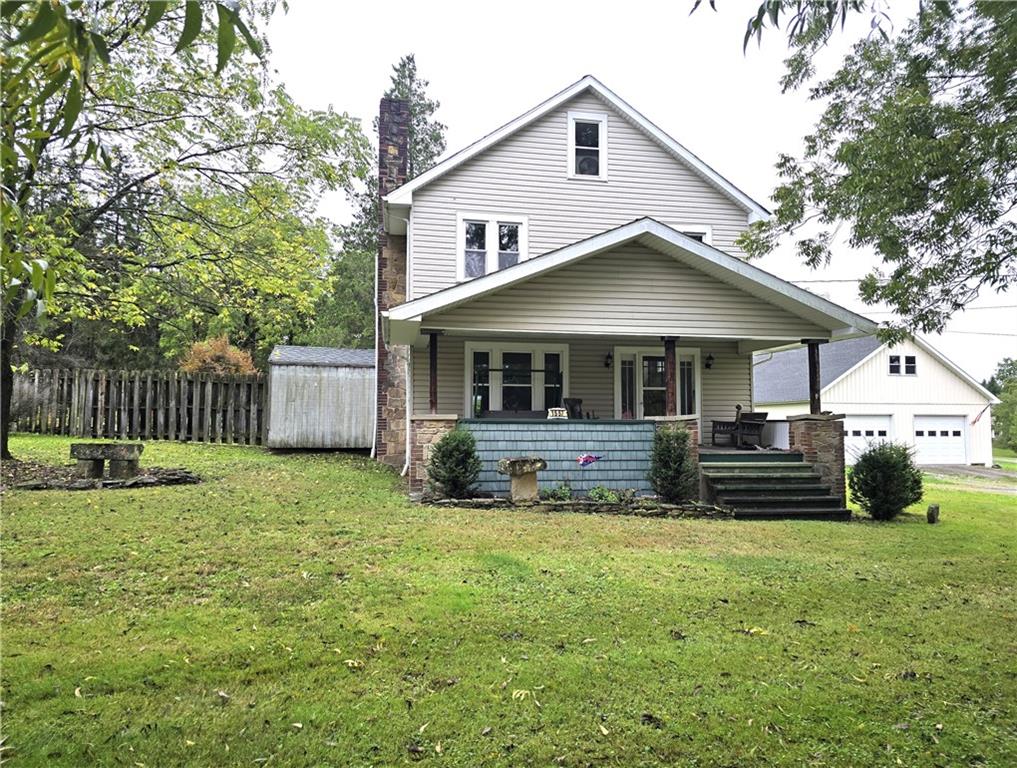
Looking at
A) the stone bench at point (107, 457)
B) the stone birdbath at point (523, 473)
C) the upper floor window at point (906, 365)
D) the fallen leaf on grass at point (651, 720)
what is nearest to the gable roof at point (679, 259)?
the stone birdbath at point (523, 473)

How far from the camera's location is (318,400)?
15844mm

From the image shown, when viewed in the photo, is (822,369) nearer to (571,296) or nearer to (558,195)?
(558,195)

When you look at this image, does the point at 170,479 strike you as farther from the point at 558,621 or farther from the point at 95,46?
the point at 95,46

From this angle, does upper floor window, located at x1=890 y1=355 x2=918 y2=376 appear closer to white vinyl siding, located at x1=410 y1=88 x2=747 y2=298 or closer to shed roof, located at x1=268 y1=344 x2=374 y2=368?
white vinyl siding, located at x1=410 y1=88 x2=747 y2=298

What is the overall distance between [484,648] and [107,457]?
27.1 feet

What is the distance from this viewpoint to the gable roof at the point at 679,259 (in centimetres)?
980

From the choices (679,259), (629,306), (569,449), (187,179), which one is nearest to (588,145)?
(679,259)

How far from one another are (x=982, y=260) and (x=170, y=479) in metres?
11.3

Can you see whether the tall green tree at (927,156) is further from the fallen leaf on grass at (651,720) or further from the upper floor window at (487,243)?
the upper floor window at (487,243)

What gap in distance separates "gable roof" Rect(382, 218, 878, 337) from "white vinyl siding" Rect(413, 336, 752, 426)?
90.9 inches

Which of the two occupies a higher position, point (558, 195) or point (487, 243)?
point (558, 195)

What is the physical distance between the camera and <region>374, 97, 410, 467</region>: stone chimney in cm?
1430

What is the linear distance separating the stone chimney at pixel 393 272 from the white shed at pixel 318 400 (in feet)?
4.61

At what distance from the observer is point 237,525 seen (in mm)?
6750
